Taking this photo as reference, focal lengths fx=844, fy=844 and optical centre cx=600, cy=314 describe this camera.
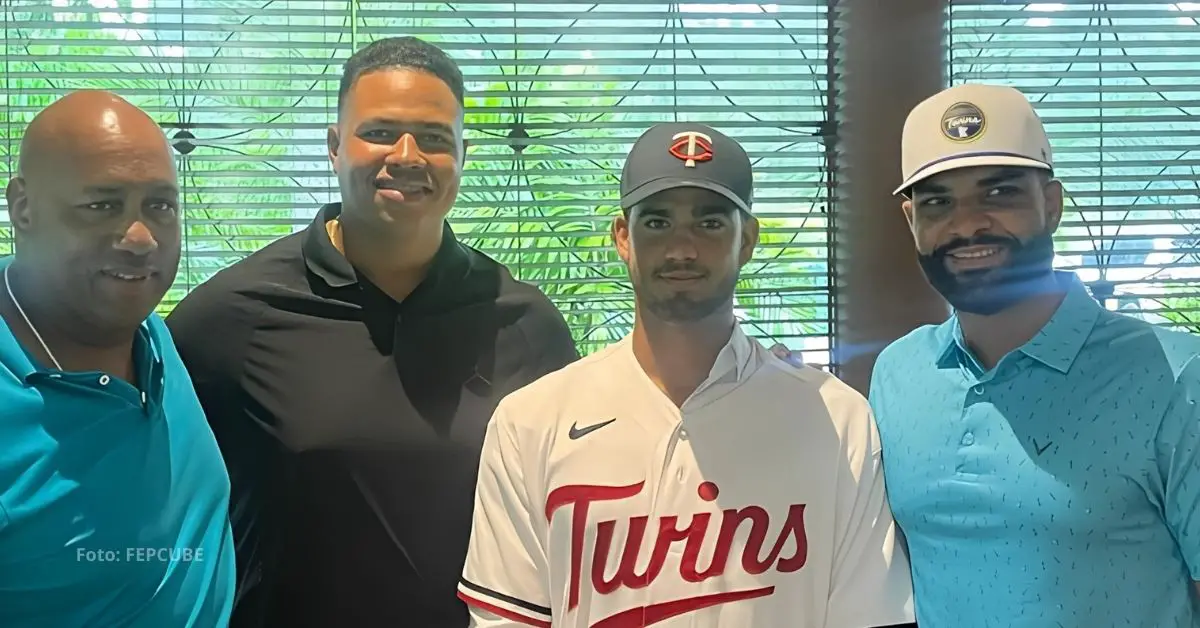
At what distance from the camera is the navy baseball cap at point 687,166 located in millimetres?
1341

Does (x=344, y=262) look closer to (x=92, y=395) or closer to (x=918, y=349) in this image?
(x=92, y=395)

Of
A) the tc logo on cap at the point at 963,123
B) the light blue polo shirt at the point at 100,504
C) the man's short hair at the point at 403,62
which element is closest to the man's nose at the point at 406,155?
the man's short hair at the point at 403,62

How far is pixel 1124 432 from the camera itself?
1.19m

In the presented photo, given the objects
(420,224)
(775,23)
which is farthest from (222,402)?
(775,23)

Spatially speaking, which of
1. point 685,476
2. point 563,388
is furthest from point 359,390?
point 685,476

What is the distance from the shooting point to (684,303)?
52.7 inches

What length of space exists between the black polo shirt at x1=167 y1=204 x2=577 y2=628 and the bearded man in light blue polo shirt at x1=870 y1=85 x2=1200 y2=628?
0.80 meters

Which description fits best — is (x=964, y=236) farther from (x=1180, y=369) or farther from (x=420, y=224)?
(x=420, y=224)

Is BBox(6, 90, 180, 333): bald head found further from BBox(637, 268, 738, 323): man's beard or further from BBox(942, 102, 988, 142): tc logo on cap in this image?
BBox(942, 102, 988, 142): tc logo on cap

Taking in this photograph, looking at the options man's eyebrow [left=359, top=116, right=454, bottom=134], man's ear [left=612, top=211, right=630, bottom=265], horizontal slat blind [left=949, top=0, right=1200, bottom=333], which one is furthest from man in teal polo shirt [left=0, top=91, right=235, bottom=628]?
horizontal slat blind [left=949, top=0, right=1200, bottom=333]

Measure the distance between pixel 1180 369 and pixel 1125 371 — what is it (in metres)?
0.07

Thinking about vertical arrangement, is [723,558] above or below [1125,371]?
below

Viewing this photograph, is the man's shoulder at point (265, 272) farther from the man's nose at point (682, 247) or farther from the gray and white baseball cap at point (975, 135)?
the gray and white baseball cap at point (975, 135)

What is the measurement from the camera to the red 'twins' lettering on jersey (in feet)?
4.22
